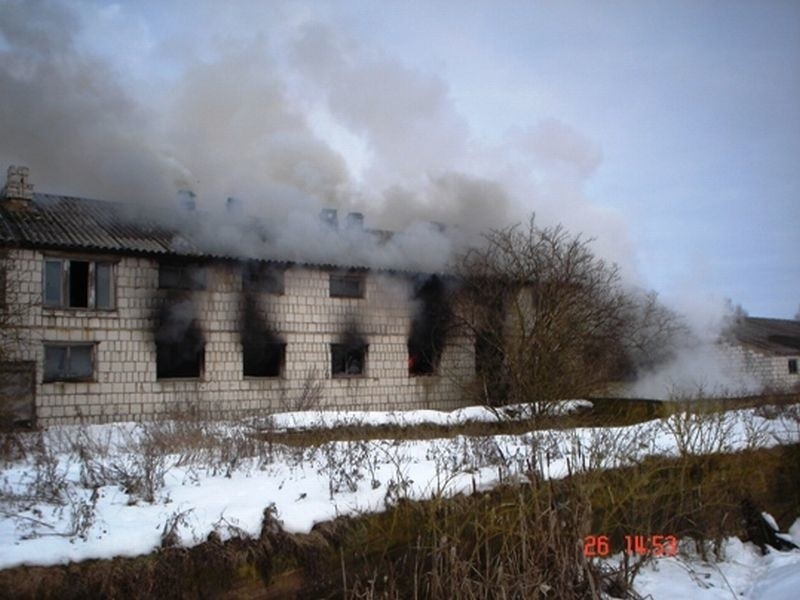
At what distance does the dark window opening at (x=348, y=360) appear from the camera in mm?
21750

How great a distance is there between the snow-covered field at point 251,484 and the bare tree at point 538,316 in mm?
4837

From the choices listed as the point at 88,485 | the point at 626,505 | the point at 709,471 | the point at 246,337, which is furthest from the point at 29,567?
the point at 246,337

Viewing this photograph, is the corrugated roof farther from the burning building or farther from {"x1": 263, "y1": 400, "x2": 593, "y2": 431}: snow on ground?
{"x1": 263, "y1": 400, "x2": 593, "y2": 431}: snow on ground

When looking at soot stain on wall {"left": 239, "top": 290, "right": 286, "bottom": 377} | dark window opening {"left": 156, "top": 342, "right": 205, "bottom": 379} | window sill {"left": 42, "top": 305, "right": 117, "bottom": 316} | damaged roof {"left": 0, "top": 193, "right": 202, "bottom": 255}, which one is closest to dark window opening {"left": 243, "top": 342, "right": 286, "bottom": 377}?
soot stain on wall {"left": 239, "top": 290, "right": 286, "bottom": 377}

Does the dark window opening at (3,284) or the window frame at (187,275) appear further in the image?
the window frame at (187,275)

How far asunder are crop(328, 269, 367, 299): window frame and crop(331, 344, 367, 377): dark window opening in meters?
1.60

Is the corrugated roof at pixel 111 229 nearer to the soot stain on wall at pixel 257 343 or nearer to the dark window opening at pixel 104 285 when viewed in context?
the dark window opening at pixel 104 285

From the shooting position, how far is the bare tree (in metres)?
16.8

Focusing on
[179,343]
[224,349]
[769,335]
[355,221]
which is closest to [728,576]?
[224,349]

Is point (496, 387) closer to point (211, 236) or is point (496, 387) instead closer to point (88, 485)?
point (211, 236)

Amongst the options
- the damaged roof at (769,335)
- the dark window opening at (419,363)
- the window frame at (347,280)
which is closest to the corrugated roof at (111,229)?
the window frame at (347,280)

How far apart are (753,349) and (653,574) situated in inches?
933

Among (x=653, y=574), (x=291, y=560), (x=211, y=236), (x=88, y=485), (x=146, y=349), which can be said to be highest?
(x=211, y=236)

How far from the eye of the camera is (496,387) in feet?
65.0
